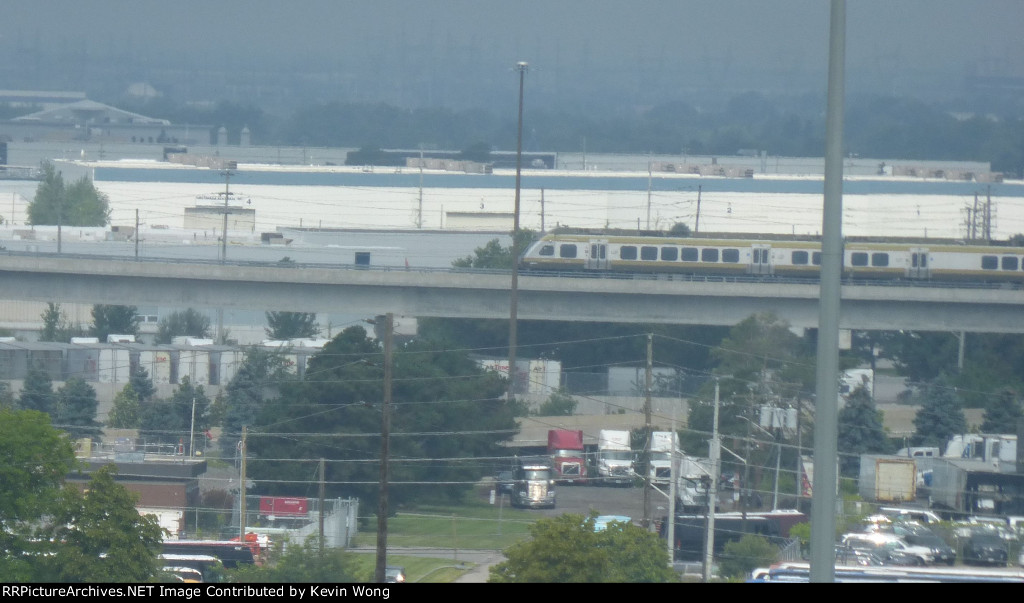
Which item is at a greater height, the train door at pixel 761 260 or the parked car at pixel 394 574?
the train door at pixel 761 260

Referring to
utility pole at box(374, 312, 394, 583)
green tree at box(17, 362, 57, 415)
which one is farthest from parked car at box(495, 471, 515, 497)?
green tree at box(17, 362, 57, 415)

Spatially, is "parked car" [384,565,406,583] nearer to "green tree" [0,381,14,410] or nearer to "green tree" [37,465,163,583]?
"green tree" [37,465,163,583]

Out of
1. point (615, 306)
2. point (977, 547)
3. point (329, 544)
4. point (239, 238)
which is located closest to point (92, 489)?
point (329, 544)

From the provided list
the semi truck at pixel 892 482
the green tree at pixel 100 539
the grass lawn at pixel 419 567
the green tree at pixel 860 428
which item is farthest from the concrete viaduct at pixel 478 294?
the green tree at pixel 100 539

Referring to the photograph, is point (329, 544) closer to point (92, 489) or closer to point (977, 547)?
point (92, 489)

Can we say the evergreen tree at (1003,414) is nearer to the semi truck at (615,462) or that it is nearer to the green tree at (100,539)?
the semi truck at (615,462)

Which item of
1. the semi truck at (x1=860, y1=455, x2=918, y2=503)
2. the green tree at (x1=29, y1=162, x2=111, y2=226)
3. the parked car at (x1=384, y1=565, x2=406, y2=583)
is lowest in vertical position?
the parked car at (x1=384, y1=565, x2=406, y2=583)
